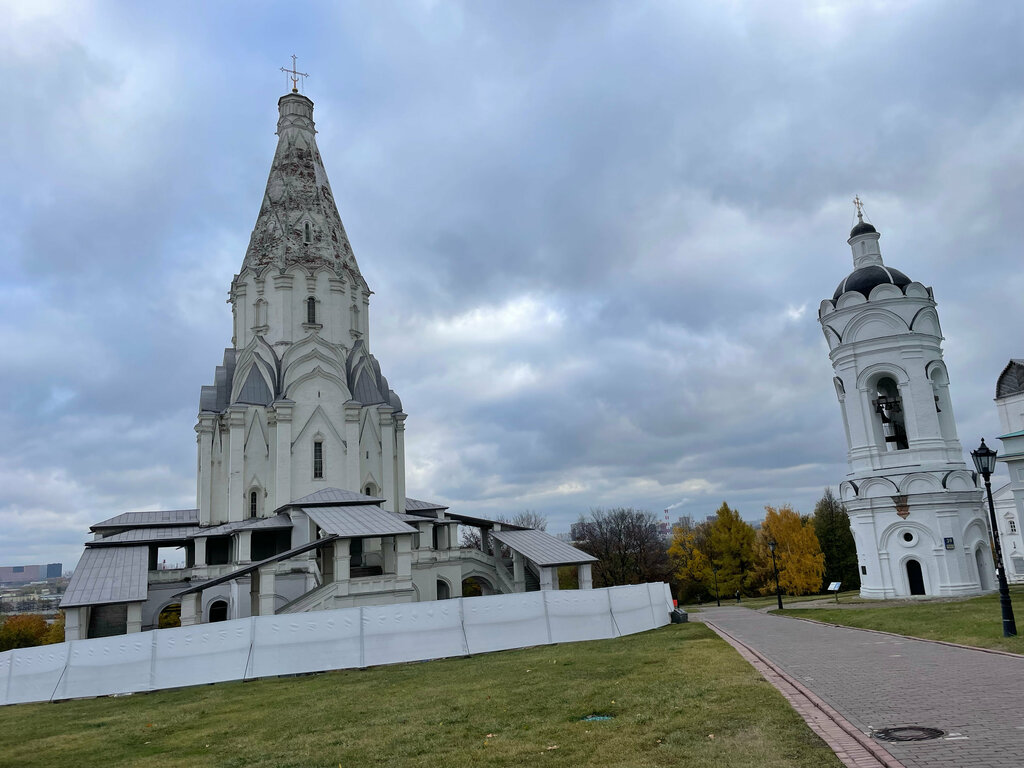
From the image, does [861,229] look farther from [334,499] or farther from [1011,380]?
[334,499]

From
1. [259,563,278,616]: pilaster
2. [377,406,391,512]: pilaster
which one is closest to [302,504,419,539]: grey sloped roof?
[259,563,278,616]: pilaster

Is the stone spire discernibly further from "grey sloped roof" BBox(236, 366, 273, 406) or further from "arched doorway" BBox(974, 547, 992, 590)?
"arched doorway" BBox(974, 547, 992, 590)

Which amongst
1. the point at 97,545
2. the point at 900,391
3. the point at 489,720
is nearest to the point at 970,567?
the point at 900,391

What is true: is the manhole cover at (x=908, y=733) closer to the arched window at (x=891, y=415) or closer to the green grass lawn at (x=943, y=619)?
the green grass lawn at (x=943, y=619)

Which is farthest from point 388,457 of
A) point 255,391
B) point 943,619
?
point 943,619

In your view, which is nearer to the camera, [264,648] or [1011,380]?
[264,648]

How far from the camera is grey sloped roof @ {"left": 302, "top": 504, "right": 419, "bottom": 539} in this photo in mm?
24344

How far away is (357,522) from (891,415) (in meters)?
25.4

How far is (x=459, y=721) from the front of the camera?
9.33 meters

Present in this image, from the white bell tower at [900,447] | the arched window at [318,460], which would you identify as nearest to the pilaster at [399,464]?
the arched window at [318,460]

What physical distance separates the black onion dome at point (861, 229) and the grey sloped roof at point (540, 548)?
21.5 metres

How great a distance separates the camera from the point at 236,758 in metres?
8.32

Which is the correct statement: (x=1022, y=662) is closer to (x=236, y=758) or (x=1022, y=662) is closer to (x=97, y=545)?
(x=236, y=758)

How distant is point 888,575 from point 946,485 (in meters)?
4.67
